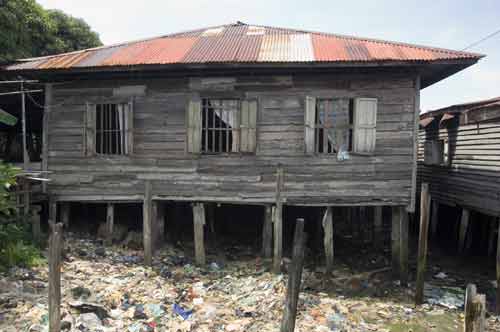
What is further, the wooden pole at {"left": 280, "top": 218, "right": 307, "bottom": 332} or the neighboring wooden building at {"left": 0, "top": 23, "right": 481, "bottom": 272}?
the neighboring wooden building at {"left": 0, "top": 23, "right": 481, "bottom": 272}

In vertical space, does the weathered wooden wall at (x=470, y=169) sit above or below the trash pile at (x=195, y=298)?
above

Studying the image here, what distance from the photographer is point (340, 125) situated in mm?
7598

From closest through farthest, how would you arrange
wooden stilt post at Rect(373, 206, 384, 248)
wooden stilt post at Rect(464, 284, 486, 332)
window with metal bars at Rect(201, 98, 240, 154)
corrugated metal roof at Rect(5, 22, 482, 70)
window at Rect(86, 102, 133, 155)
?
wooden stilt post at Rect(464, 284, 486, 332)
corrugated metal roof at Rect(5, 22, 482, 70)
window with metal bars at Rect(201, 98, 240, 154)
window at Rect(86, 102, 133, 155)
wooden stilt post at Rect(373, 206, 384, 248)

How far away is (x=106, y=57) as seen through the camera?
27.3ft

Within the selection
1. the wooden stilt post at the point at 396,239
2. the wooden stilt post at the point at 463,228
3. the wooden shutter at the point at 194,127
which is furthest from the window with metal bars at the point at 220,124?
the wooden stilt post at the point at 463,228

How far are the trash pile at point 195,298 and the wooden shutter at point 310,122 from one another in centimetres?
313

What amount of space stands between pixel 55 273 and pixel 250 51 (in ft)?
20.3

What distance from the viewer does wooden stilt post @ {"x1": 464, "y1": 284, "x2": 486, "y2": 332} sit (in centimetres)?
350

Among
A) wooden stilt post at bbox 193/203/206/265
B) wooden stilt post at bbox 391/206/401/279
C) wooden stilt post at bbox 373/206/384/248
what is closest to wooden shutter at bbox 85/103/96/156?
wooden stilt post at bbox 193/203/206/265

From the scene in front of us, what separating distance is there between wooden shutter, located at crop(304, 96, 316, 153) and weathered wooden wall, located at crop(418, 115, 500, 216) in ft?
16.6

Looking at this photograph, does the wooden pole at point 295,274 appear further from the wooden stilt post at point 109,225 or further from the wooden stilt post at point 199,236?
the wooden stilt post at point 109,225

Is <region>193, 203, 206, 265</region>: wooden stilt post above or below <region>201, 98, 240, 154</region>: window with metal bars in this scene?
below

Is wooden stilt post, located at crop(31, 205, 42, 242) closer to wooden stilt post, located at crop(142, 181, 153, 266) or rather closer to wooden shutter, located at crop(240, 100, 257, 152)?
wooden stilt post, located at crop(142, 181, 153, 266)

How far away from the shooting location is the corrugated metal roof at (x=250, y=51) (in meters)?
7.22
